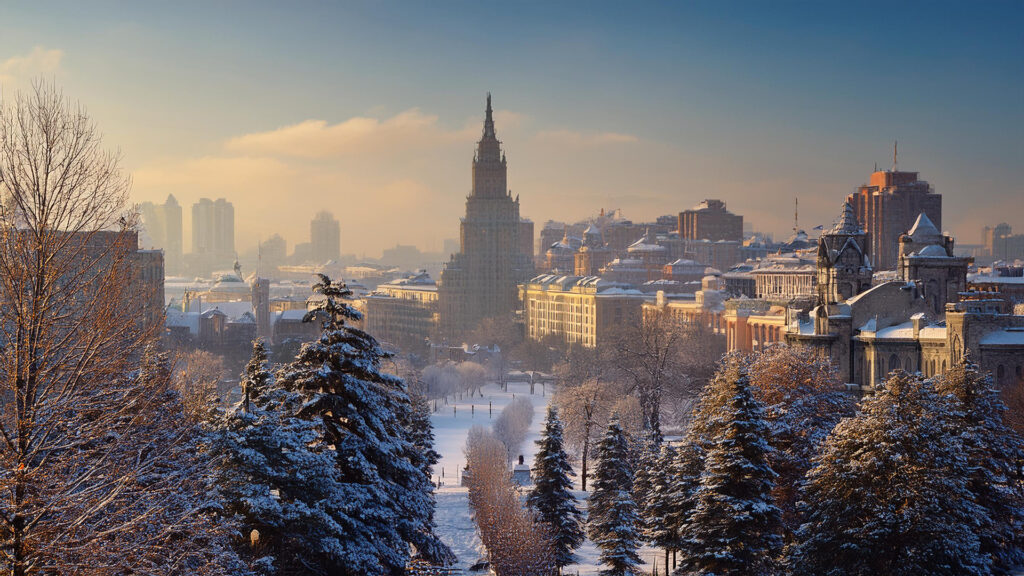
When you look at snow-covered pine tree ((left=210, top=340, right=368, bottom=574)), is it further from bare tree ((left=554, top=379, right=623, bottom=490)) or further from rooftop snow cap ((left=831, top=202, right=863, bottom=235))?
rooftop snow cap ((left=831, top=202, right=863, bottom=235))

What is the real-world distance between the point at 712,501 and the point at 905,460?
608 centimetres

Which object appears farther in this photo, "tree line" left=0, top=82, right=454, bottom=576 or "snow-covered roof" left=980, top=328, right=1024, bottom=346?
"snow-covered roof" left=980, top=328, right=1024, bottom=346

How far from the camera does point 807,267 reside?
162 meters

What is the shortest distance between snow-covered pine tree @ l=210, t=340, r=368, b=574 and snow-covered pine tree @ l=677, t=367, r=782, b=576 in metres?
11.9

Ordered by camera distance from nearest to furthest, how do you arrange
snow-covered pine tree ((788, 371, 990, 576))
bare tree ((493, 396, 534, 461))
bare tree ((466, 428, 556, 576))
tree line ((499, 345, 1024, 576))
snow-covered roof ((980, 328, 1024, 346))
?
snow-covered pine tree ((788, 371, 990, 576)) < tree line ((499, 345, 1024, 576)) < bare tree ((466, 428, 556, 576)) < snow-covered roof ((980, 328, 1024, 346)) < bare tree ((493, 396, 534, 461))

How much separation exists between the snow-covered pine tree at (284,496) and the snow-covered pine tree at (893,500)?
44.5 ft

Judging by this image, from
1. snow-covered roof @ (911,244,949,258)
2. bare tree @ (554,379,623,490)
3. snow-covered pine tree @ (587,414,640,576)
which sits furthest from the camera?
bare tree @ (554,379,623,490)

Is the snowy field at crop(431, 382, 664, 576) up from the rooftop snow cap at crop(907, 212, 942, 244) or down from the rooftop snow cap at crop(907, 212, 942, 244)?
down

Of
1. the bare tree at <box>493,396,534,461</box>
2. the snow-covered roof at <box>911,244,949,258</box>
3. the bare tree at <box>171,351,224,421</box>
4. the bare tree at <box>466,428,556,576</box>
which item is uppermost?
the snow-covered roof at <box>911,244,949,258</box>

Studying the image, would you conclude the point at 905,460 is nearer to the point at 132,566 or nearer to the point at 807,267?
the point at 132,566

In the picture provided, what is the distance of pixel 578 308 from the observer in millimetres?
170625

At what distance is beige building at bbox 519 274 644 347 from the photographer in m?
165

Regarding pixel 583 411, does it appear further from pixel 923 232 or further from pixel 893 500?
pixel 893 500

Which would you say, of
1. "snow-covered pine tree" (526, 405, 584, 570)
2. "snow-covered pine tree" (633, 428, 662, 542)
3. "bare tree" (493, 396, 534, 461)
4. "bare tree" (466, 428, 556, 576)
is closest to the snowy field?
"bare tree" (493, 396, 534, 461)
